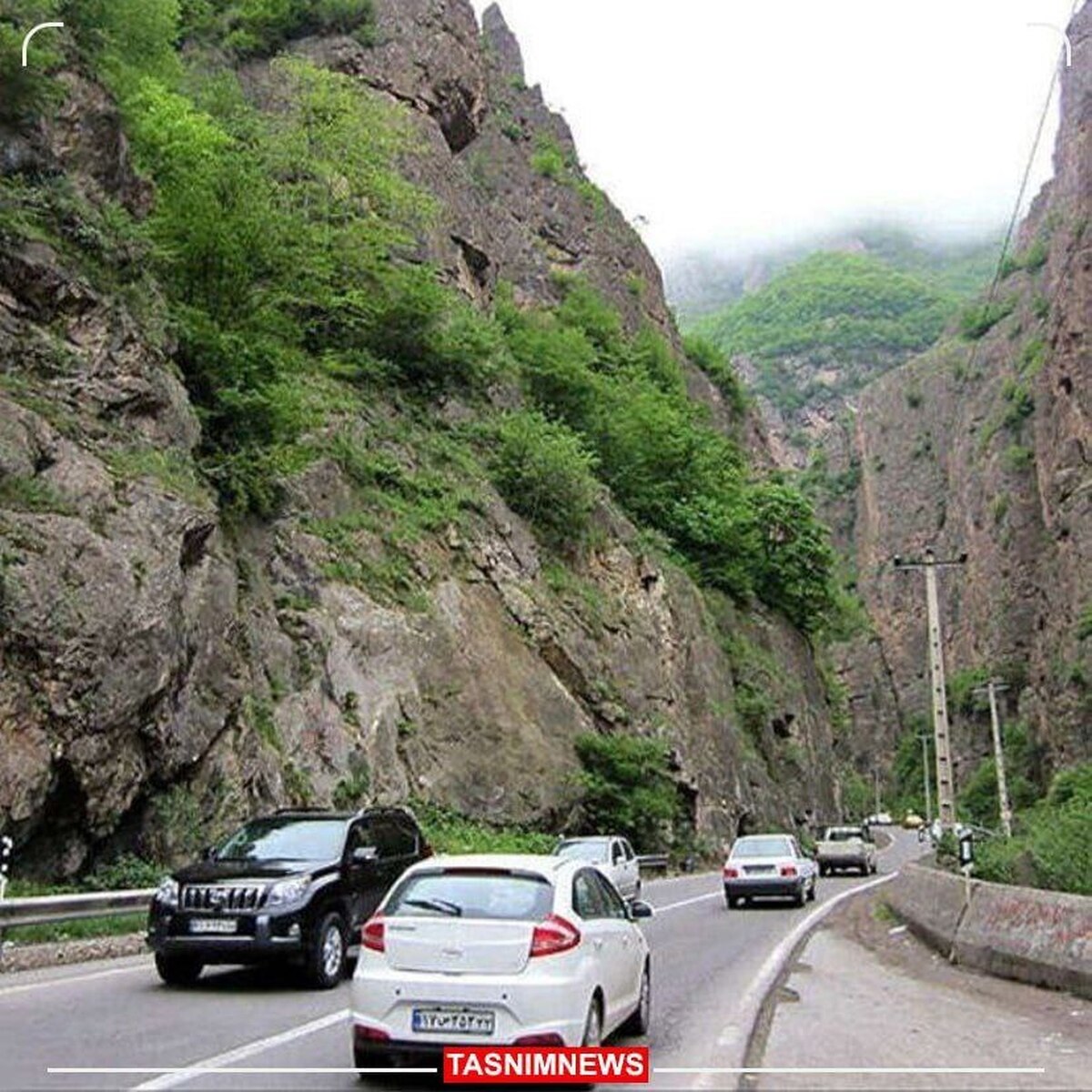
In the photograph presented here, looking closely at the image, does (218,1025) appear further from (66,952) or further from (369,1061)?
(66,952)

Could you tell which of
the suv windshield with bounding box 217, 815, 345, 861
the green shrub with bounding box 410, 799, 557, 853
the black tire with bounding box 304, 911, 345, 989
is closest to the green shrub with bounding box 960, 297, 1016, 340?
the green shrub with bounding box 410, 799, 557, 853

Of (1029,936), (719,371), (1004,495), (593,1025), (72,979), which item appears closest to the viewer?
(593,1025)

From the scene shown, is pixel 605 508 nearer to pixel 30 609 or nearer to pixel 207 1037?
pixel 30 609

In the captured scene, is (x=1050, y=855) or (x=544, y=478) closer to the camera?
(x=1050, y=855)

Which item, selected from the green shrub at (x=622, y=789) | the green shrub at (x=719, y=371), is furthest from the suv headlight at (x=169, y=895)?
the green shrub at (x=719, y=371)

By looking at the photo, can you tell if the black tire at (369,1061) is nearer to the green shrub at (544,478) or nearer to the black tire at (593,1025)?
the black tire at (593,1025)

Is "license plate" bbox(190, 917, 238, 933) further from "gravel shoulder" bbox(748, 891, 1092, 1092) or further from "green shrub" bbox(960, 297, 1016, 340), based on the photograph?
"green shrub" bbox(960, 297, 1016, 340)

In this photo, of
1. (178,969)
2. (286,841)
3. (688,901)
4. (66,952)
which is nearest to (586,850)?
(688,901)

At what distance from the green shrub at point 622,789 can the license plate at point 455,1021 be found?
1012 inches

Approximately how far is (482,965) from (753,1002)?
493cm

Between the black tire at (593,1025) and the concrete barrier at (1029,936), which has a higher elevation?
the black tire at (593,1025)

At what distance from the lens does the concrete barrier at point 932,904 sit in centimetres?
1577

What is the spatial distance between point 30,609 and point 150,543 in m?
3.19

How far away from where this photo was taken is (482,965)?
7383mm
